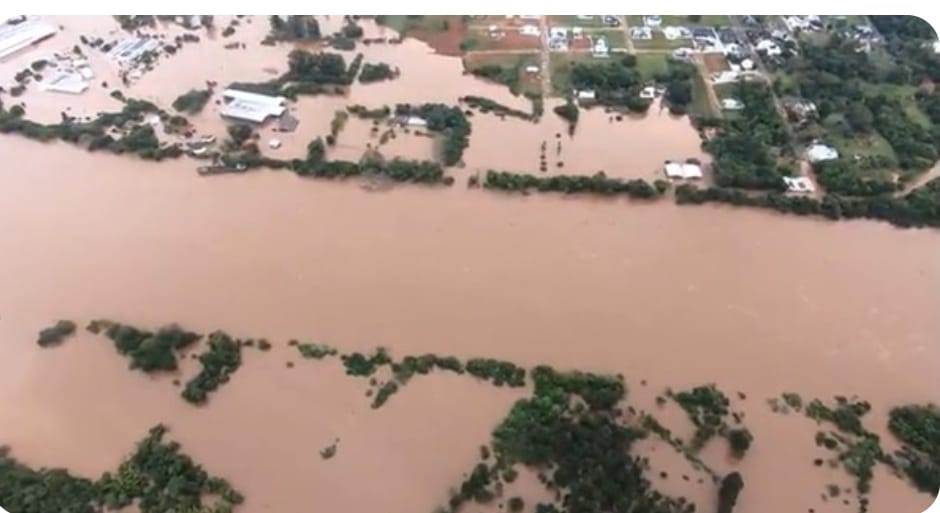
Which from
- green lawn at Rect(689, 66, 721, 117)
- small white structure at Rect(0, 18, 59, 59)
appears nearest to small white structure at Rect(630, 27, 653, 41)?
green lawn at Rect(689, 66, 721, 117)

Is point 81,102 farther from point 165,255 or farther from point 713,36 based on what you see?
point 713,36

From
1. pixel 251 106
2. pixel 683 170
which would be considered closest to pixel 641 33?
pixel 683 170

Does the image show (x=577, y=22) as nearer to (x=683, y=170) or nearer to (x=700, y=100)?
(x=700, y=100)

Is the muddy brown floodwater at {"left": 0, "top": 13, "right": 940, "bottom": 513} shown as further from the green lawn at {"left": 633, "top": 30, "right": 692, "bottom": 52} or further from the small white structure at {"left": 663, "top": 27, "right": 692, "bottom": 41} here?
the small white structure at {"left": 663, "top": 27, "right": 692, "bottom": 41}

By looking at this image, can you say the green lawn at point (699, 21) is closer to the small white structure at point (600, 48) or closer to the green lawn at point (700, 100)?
the small white structure at point (600, 48)

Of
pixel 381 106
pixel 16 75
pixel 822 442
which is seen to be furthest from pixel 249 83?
pixel 822 442

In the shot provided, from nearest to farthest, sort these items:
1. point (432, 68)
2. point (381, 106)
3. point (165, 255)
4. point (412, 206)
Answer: point (165, 255) < point (412, 206) < point (381, 106) < point (432, 68)

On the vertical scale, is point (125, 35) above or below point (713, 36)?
below
